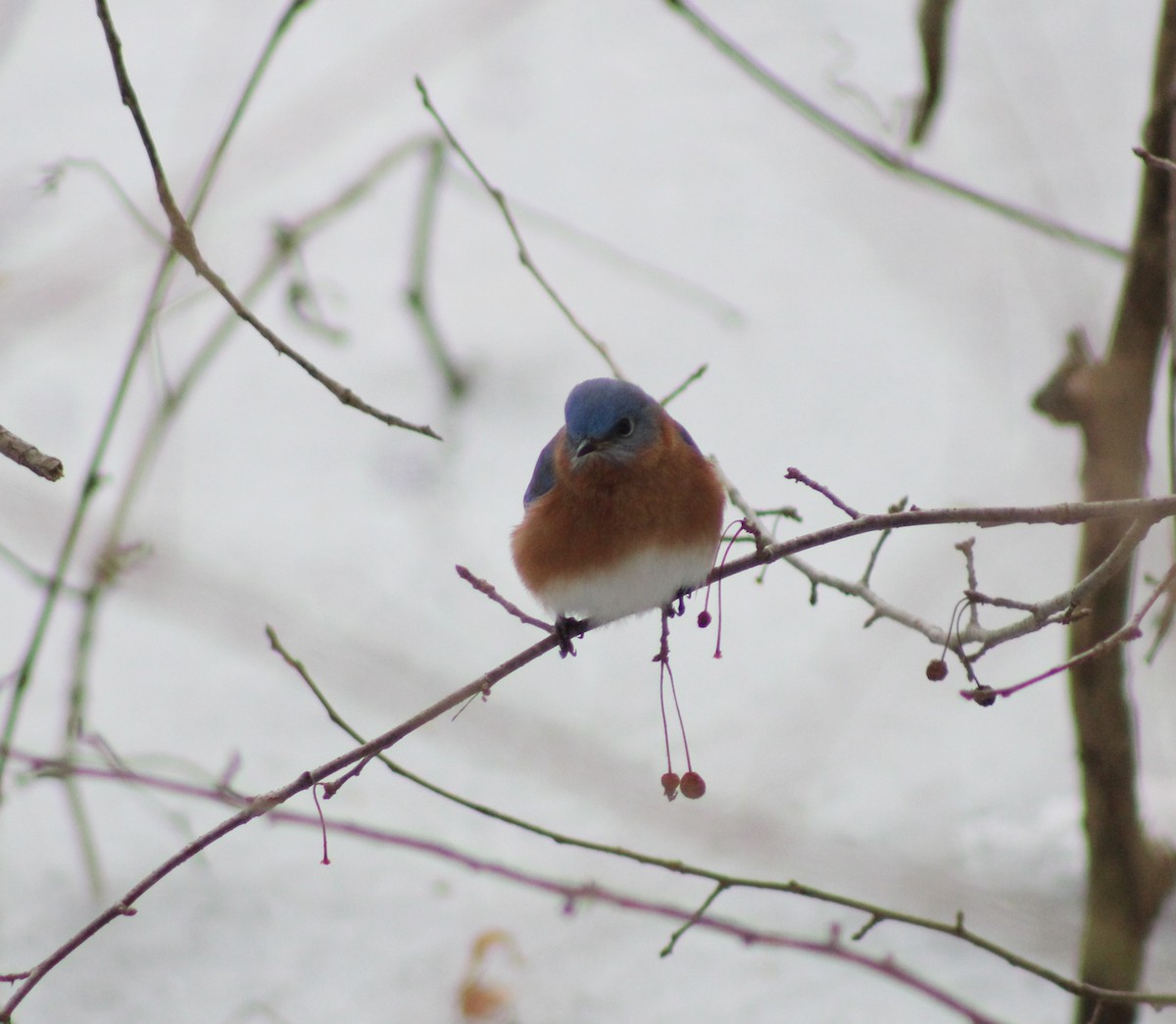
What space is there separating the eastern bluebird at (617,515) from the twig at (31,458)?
1387 mm

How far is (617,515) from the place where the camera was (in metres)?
2.66

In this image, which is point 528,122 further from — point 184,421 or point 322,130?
point 184,421

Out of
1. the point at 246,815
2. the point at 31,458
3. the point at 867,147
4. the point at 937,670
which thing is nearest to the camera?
the point at 31,458

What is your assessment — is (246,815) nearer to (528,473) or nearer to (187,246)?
(187,246)

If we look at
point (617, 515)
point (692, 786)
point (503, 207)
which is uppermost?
point (503, 207)

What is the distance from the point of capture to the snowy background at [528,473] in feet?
10.9

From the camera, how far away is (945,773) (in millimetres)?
3848

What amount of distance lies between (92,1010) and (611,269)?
12.2ft

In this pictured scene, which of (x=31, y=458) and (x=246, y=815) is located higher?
(x=31, y=458)

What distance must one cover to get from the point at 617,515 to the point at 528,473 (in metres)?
2.32

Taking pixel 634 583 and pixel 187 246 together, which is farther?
pixel 634 583

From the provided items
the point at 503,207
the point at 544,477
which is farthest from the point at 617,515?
the point at 503,207

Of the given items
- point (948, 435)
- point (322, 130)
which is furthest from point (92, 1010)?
point (948, 435)

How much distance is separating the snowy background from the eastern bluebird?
592mm
